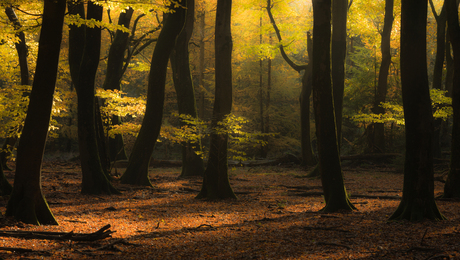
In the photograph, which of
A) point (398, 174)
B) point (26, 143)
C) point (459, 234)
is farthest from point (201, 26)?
point (459, 234)

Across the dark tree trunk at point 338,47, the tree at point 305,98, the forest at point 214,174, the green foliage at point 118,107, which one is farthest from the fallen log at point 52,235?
the tree at point 305,98

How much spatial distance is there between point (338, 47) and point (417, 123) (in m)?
7.06

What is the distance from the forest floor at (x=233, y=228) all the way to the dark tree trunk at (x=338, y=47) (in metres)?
3.74

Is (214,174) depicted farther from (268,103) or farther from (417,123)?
(268,103)

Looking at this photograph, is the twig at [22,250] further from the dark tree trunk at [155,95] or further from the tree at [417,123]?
the dark tree trunk at [155,95]

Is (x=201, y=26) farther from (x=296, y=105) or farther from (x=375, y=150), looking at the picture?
(x=375, y=150)

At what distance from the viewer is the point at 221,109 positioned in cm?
953

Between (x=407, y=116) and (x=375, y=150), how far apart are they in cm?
1441

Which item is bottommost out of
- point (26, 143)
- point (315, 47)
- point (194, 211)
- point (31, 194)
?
point (194, 211)

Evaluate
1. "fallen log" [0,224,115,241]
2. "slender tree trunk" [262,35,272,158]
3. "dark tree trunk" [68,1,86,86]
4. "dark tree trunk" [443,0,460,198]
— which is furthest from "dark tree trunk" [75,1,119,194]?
"slender tree trunk" [262,35,272,158]

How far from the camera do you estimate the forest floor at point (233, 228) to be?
466 cm

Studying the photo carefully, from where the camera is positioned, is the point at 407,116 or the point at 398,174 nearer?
the point at 407,116

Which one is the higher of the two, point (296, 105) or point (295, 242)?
point (296, 105)

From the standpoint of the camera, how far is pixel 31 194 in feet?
18.9
